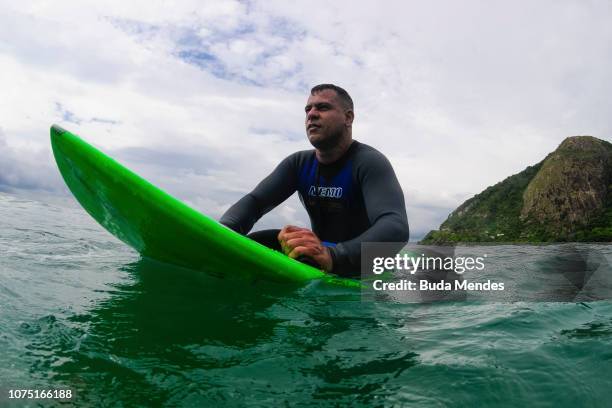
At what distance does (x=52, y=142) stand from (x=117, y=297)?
151 centimetres

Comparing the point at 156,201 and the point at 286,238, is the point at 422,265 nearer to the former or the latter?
the point at 286,238

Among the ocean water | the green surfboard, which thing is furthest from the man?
the ocean water

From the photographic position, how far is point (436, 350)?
2088 mm

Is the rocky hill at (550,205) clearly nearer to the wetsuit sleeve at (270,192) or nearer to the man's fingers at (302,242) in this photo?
the wetsuit sleeve at (270,192)

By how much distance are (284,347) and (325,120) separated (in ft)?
8.39

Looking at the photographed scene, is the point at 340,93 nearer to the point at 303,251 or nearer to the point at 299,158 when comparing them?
the point at 299,158

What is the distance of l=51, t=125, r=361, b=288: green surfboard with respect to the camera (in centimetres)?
300

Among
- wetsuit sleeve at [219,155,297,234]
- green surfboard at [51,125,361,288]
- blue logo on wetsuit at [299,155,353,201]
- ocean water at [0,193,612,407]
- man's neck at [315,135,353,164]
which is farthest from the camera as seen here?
wetsuit sleeve at [219,155,297,234]

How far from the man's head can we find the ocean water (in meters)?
1.51

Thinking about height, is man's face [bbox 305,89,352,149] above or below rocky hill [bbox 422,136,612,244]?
below

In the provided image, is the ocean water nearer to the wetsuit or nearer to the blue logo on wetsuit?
the wetsuit

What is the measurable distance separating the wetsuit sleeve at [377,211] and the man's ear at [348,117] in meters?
0.43

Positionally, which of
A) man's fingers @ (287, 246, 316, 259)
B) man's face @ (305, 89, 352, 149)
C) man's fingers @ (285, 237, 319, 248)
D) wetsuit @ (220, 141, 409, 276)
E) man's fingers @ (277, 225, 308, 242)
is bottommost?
man's fingers @ (287, 246, 316, 259)

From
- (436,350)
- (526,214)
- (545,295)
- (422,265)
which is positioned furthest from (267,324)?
(526,214)
